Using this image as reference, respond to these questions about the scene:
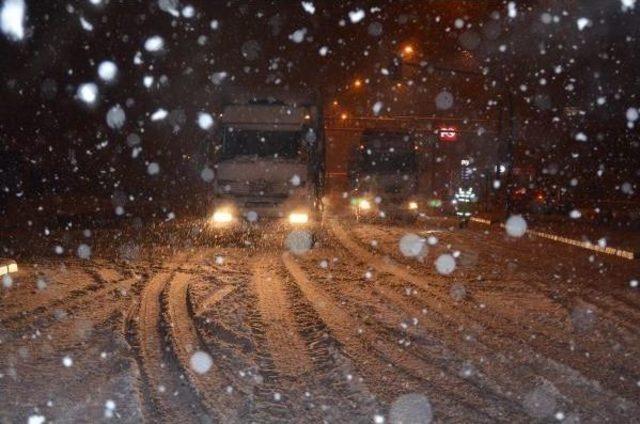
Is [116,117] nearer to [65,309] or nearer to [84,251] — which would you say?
[84,251]

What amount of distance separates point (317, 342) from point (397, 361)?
3.62 ft

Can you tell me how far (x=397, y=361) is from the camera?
7094mm

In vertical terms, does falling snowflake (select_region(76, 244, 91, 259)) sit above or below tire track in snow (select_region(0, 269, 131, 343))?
above

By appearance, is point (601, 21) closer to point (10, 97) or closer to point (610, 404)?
point (10, 97)

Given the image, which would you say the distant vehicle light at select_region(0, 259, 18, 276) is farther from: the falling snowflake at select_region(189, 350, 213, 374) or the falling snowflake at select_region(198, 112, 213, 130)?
the falling snowflake at select_region(198, 112, 213, 130)

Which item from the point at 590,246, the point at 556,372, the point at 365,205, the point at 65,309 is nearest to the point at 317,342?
the point at 556,372

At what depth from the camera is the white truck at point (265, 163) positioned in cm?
2095

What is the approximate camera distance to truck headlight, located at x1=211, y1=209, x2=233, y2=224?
69.9ft

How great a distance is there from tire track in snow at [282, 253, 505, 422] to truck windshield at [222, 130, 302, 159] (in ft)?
36.0

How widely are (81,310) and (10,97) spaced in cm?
2960

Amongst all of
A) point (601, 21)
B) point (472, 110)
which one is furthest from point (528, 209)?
point (472, 110)

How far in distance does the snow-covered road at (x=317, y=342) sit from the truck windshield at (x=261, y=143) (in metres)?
6.82

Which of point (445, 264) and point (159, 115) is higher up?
point (159, 115)

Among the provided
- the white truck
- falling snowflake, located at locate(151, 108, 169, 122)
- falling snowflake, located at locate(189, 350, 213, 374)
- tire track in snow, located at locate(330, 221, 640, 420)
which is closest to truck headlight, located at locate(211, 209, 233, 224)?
the white truck
